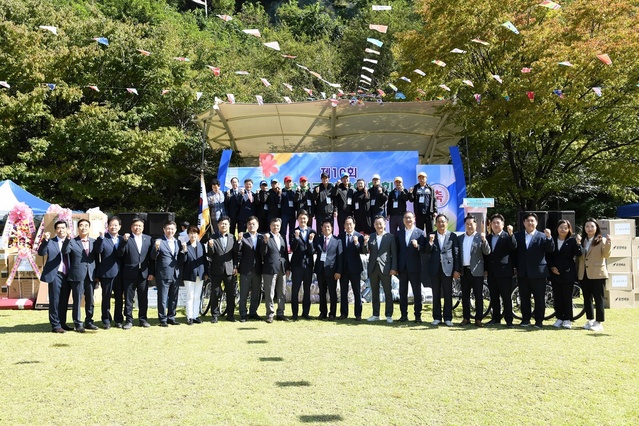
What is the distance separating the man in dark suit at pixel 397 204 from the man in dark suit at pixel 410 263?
258cm

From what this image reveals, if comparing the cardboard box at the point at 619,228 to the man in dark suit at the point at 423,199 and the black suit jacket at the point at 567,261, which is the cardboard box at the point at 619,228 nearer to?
the black suit jacket at the point at 567,261

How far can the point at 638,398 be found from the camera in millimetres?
4105

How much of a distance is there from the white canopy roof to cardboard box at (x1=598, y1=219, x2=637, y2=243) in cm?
540

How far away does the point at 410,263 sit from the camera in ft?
26.2

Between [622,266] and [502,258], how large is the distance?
3277 millimetres

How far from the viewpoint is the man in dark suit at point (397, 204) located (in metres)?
10.7

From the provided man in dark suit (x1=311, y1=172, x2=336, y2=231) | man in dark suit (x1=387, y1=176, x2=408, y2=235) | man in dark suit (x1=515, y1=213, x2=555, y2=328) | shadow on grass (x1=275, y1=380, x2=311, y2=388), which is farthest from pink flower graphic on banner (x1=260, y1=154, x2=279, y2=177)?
shadow on grass (x1=275, y1=380, x2=311, y2=388)

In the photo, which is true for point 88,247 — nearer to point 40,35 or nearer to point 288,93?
point 40,35

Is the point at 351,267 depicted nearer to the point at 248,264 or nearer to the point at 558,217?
the point at 248,264

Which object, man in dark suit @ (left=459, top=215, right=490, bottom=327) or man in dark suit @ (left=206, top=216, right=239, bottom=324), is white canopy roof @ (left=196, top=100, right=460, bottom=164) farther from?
man in dark suit @ (left=459, top=215, right=490, bottom=327)

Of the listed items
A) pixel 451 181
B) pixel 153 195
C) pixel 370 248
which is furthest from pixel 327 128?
pixel 370 248

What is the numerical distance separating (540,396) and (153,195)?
16564 millimetres

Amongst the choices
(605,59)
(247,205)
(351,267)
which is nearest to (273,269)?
(351,267)

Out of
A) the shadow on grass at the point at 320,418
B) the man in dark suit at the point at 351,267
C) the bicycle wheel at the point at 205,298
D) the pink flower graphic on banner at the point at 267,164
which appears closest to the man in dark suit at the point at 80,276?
the bicycle wheel at the point at 205,298
